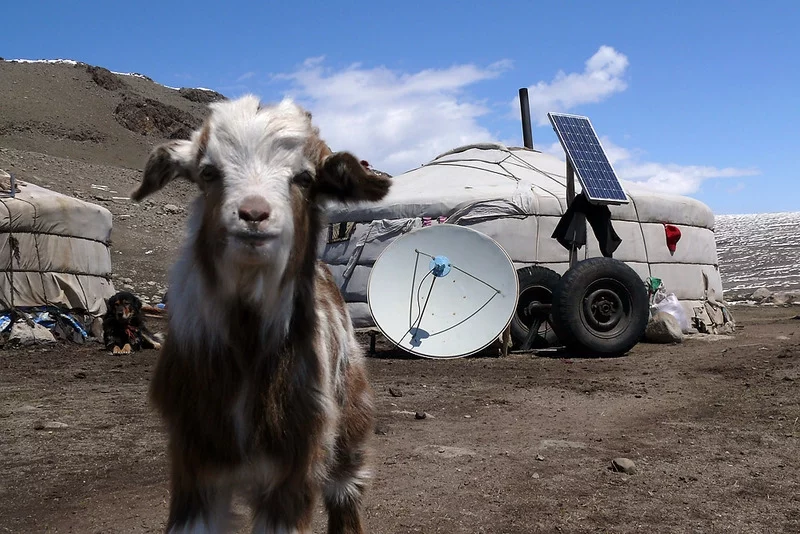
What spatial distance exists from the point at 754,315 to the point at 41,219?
14494 mm

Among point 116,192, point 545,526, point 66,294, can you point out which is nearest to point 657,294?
point 66,294

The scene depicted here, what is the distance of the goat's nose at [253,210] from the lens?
2252 millimetres

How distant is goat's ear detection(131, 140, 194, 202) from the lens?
267 cm

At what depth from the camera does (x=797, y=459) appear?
466cm

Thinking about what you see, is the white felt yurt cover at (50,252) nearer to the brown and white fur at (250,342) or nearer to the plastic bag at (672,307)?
the plastic bag at (672,307)

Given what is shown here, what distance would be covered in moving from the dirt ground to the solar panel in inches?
109

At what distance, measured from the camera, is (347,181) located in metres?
2.63

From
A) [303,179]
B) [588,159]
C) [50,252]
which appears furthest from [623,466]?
[50,252]

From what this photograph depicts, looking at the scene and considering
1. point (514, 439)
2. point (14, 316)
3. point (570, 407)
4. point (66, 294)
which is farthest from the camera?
point (66, 294)

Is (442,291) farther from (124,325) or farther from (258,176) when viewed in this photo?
(258,176)

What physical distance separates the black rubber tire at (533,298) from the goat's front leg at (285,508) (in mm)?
8454

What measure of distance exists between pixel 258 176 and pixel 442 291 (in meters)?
7.48

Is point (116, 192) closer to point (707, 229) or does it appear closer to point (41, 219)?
point (41, 219)

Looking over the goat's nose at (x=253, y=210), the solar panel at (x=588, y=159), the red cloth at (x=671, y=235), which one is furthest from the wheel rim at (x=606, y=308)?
the goat's nose at (x=253, y=210)
